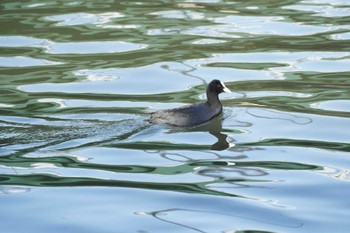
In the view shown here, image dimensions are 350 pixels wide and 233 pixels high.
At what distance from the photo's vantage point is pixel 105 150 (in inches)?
467

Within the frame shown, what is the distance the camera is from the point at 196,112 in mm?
13250

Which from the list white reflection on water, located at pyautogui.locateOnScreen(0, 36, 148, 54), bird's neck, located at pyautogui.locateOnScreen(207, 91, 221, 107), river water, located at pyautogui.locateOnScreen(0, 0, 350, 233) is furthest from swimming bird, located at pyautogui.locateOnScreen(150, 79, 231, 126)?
white reflection on water, located at pyautogui.locateOnScreen(0, 36, 148, 54)

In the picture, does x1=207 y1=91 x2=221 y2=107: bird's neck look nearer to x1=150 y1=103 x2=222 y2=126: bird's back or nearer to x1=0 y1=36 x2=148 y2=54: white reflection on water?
x1=150 y1=103 x2=222 y2=126: bird's back

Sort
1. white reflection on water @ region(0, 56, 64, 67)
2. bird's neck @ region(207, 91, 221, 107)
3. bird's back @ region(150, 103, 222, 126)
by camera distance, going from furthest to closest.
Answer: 1. white reflection on water @ region(0, 56, 64, 67)
2. bird's neck @ region(207, 91, 221, 107)
3. bird's back @ region(150, 103, 222, 126)

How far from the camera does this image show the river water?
966 cm

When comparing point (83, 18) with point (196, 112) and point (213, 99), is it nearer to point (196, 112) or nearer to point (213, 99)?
point (213, 99)

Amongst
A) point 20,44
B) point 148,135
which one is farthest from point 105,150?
point 20,44

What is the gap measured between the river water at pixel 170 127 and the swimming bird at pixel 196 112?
0.10 metres

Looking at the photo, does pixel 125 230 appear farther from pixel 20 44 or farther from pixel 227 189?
pixel 20 44

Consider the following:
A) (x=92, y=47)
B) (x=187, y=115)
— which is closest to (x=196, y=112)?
(x=187, y=115)

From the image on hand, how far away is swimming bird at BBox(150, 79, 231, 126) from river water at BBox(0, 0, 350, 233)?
10cm

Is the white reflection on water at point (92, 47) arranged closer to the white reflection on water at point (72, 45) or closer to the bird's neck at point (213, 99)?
the white reflection on water at point (72, 45)

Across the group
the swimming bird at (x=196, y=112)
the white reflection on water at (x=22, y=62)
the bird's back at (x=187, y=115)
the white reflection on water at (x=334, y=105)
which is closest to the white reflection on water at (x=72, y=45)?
the white reflection on water at (x=22, y=62)

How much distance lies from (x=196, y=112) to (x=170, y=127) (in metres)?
0.53
